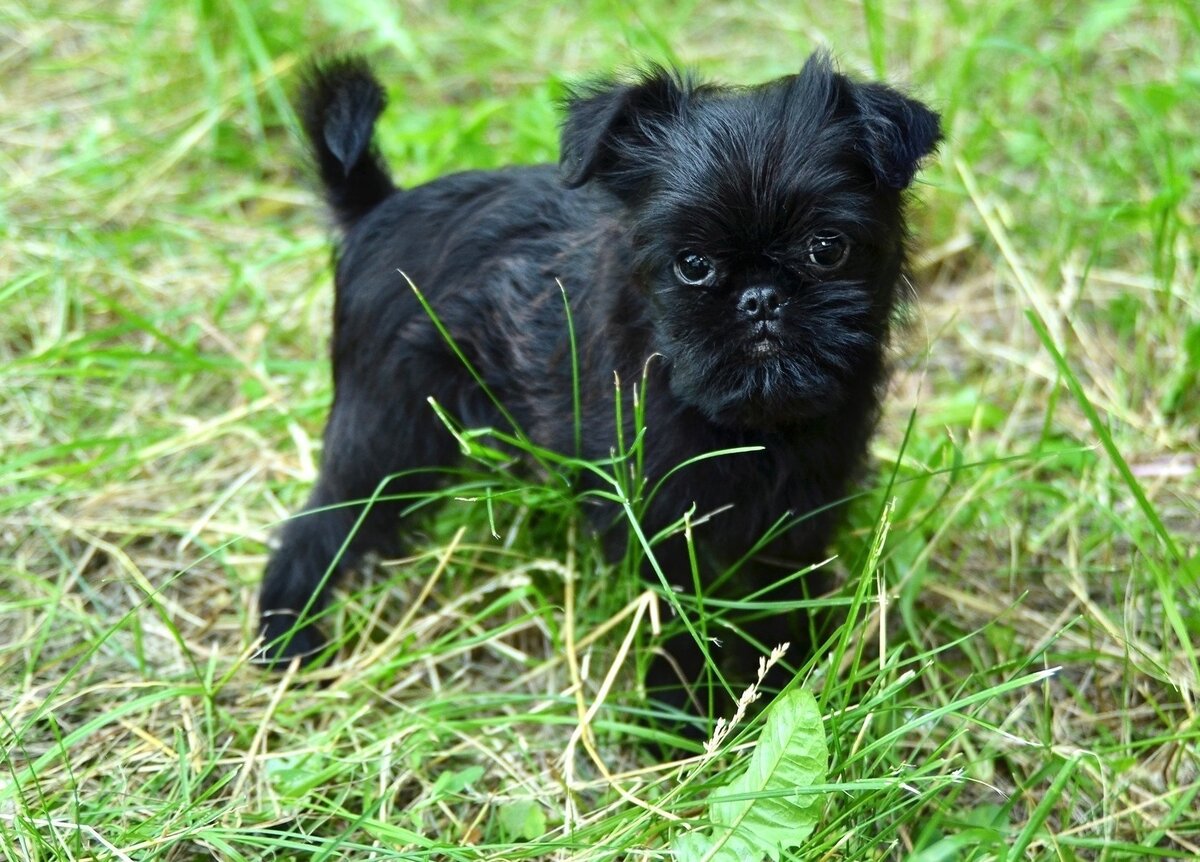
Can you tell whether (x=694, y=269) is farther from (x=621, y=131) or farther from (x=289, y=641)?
(x=289, y=641)

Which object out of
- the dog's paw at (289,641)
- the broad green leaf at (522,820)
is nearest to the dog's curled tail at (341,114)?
the dog's paw at (289,641)

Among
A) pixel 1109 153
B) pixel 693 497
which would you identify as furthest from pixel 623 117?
pixel 1109 153

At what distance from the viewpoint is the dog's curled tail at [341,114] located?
9.09 ft

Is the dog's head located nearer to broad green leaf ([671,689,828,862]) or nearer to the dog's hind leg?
broad green leaf ([671,689,828,862])

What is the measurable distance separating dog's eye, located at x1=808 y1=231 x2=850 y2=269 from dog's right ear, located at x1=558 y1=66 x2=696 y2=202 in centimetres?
36

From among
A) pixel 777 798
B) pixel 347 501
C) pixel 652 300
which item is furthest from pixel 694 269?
pixel 347 501

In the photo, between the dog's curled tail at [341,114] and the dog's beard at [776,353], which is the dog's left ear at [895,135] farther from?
the dog's curled tail at [341,114]

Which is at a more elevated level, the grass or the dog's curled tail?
the dog's curled tail

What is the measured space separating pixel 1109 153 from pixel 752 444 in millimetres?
2417

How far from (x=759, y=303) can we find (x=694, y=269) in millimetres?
148

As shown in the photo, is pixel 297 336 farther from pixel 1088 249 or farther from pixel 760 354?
pixel 1088 249

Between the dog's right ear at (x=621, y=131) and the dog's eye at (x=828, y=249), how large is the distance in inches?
14.0

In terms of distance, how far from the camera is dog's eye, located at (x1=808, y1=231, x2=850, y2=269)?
7.18ft

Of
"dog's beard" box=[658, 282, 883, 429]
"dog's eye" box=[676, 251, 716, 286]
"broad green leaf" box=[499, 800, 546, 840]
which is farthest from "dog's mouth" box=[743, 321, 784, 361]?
"broad green leaf" box=[499, 800, 546, 840]
